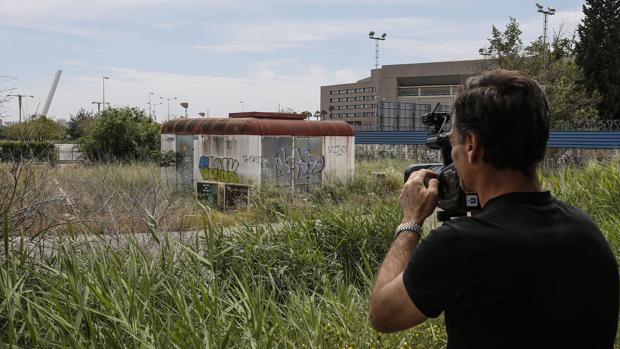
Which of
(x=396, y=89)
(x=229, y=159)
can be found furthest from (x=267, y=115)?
(x=396, y=89)

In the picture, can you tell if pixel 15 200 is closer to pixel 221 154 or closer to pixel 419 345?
pixel 419 345

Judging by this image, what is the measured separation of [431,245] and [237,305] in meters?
2.27

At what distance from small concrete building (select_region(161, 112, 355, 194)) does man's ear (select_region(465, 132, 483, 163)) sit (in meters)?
13.7

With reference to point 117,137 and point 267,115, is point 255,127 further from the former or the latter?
point 117,137

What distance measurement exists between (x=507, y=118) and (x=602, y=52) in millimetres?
40472

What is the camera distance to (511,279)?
170 centimetres

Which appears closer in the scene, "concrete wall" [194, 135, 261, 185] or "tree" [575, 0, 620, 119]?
"concrete wall" [194, 135, 261, 185]

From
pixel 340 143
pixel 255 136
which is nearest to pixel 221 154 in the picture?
pixel 255 136

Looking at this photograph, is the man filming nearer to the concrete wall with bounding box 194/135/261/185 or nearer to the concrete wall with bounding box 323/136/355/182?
the concrete wall with bounding box 194/135/261/185

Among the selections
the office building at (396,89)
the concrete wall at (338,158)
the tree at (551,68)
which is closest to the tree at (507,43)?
the tree at (551,68)

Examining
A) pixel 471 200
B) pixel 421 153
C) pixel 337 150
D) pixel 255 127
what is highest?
pixel 255 127

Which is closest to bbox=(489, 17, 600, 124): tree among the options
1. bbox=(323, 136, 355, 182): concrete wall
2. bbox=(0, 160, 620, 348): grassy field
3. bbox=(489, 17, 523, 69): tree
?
bbox=(489, 17, 523, 69): tree

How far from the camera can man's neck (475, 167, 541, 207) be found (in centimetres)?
183

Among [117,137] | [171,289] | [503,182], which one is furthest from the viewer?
[117,137]
